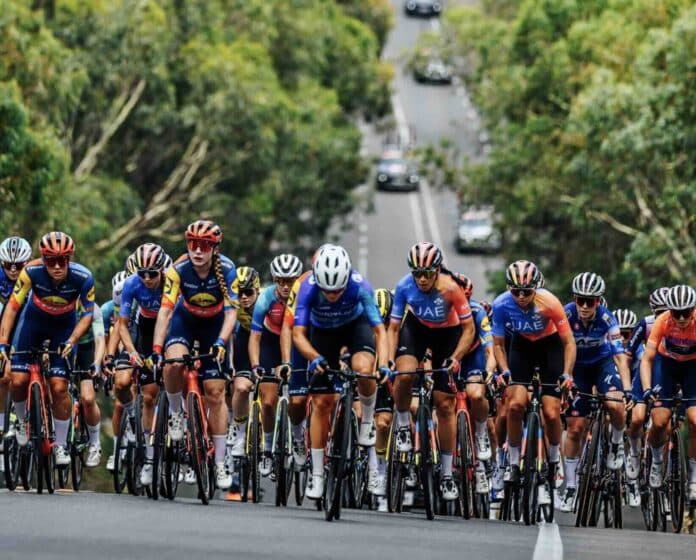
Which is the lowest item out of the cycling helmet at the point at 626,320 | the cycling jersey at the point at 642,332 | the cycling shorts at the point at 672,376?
the cycling shorts at the point at 672,376

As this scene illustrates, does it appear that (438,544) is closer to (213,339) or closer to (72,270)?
(213,339)

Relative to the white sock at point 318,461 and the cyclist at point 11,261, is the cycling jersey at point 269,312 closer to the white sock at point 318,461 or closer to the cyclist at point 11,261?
the cyclist at point 11,261

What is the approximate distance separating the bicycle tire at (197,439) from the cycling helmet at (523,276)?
294cm

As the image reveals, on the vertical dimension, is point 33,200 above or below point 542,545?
above

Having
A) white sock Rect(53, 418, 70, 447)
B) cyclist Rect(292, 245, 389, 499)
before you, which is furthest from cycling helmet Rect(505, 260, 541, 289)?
white sock Rect(53, 418, 70, 447)

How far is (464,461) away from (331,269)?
2.83m

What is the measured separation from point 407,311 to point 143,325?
109 inches

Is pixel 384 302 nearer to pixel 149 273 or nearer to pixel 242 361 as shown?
pixel 242 361

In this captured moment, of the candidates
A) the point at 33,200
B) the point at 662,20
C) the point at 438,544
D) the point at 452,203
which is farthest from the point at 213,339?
the point at 452,203

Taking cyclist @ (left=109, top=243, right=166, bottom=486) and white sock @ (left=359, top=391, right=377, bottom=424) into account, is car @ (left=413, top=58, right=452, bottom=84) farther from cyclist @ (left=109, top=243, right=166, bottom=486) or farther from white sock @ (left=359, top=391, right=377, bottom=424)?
white sock @ (left=359, top=391, right=377, bottom=424)

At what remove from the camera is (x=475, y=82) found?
60000 mm

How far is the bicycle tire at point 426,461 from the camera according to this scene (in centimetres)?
1703

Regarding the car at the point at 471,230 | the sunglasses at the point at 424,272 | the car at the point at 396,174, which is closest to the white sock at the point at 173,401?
the sunglasses at the point at 424,272

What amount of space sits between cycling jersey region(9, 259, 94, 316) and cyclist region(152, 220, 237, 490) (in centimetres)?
104
